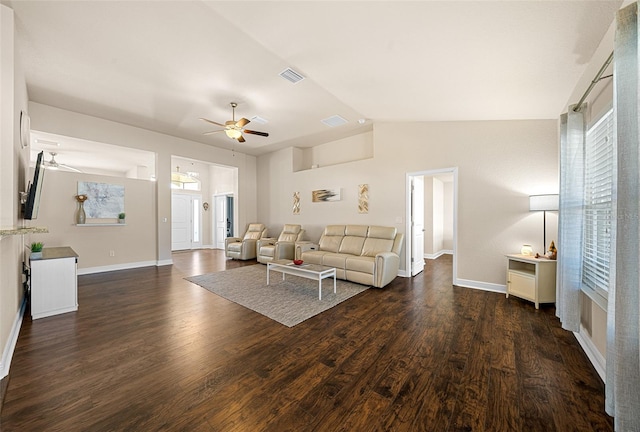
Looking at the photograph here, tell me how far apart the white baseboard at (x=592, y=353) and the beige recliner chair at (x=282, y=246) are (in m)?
4.84

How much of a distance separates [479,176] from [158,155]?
6870mm

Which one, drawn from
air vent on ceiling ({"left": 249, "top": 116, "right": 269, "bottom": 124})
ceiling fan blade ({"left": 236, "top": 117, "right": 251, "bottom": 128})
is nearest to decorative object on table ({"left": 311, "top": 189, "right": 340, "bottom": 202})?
air vent on ceiling ({"left": 249, "top": 116, "right": 269, "bottom": 124})

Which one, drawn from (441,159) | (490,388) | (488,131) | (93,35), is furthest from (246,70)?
(490,388)

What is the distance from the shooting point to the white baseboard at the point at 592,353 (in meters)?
1.87

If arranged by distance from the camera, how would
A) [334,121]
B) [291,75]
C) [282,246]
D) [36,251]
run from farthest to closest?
[282,246] → [334,121] → [291,75] → [36,251]

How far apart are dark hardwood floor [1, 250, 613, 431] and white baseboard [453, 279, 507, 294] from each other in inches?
23.2

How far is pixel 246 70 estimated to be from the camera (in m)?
3.29

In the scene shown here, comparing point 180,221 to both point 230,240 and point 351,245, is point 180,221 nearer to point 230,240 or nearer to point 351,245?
point 230,240

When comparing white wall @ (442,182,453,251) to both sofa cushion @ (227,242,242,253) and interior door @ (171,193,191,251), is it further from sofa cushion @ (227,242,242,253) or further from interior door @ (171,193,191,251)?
interior door @ (171,193,191,251)

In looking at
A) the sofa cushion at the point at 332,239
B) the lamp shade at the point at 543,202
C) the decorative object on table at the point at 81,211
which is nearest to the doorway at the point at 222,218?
the decorative object on table at the point at 81,211

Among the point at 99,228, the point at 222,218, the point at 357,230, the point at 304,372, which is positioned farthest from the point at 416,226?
the point at 222,218

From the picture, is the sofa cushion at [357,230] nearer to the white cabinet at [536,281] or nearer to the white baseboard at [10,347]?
the white cabinet at [536,281]

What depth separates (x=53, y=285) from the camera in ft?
9.93

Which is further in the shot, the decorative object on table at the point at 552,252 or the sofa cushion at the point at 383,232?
the sofa cushion at the point at 383,232
